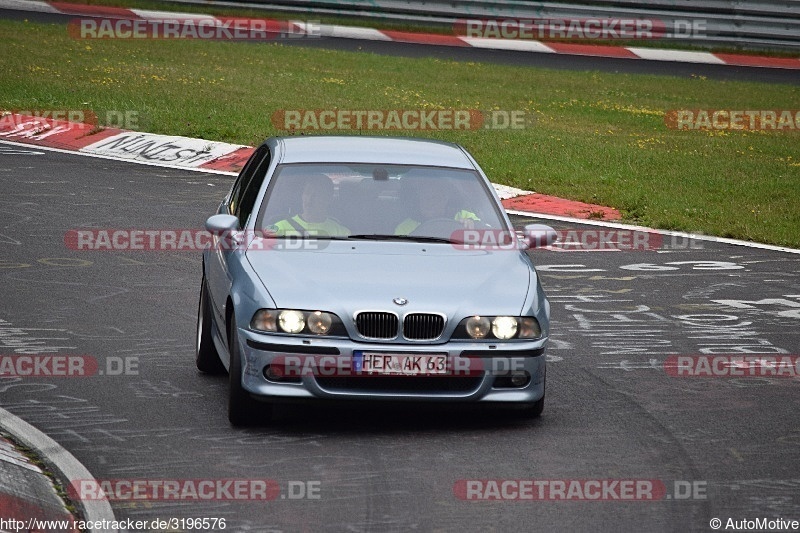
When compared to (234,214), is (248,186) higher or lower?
higher

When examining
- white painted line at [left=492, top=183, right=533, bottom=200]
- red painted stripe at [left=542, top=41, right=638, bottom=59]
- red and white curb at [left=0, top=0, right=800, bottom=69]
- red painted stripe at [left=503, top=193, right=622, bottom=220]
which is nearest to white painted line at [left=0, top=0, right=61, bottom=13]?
red and white curb at [left=0, top=0, right=800, bottom=69]

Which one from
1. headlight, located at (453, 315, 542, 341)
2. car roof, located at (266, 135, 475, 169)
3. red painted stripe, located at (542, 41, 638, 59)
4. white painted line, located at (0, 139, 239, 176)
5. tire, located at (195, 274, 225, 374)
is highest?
Result: car roof, located at (266, 135, 475, 169)

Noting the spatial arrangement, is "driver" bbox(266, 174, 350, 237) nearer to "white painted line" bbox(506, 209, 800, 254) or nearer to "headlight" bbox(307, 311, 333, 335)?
"headlight" bbox(307, 311, 333, 335)

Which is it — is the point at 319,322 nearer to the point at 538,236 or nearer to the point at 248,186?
the point at 538,236

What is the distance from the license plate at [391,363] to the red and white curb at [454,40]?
26.1 metres

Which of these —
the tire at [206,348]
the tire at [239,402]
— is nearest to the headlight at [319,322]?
the tire at [239,402]

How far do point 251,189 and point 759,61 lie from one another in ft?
87.6

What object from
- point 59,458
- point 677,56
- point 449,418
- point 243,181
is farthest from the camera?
point 677,56

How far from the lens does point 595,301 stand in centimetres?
1284

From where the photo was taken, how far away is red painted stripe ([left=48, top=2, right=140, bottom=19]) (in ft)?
109

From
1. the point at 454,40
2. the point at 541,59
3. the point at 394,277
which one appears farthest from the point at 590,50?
the point at 394,277

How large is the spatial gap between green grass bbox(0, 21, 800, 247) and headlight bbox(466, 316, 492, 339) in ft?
28.7

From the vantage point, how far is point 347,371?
323 inches

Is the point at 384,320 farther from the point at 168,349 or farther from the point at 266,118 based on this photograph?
the point at 266,118
